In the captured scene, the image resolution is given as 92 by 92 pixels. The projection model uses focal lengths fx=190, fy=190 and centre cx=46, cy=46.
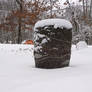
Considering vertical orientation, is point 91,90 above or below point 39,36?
below

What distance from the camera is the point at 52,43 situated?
195 inches

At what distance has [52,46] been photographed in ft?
16.3

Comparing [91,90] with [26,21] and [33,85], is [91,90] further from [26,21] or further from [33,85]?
[26,21]

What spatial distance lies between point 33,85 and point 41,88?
0.22 m

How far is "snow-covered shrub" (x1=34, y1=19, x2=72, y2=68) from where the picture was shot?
496 centimetres

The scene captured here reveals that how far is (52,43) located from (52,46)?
0.08 metres

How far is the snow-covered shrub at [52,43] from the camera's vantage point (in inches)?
195

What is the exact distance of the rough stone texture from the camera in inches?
195

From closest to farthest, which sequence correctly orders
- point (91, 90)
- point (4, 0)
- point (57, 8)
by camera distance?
point (91, 90)
point (57, 8)
point (4, 0)

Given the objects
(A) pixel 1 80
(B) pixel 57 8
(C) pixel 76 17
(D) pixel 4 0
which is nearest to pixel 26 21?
(B) pixel 57 8

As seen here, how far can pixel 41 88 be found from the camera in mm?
3104

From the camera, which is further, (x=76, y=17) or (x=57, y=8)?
(x=57, y=8)

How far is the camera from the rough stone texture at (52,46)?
4961 millimetres

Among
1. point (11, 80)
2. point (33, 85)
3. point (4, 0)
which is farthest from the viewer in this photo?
point (4, 0)
